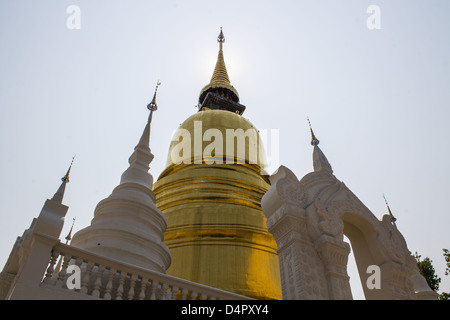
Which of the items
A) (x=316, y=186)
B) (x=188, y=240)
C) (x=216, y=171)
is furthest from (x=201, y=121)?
(x=316, y=186)

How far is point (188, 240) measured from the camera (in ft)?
34.6

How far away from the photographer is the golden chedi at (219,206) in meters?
9.77

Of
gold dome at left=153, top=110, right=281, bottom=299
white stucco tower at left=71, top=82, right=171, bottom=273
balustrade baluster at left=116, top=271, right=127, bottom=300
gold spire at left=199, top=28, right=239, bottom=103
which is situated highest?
gold spire at left=199, top=28, right=239, bottom=103

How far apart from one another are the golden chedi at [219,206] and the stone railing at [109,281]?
432 centimetres

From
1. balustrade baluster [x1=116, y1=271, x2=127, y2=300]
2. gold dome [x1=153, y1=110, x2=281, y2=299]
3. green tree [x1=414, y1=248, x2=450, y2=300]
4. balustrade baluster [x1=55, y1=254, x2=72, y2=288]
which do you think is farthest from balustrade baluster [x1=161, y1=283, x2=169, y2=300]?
green tree [x1=414, y1=248, x2=450, y2=300]

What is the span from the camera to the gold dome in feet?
31.7

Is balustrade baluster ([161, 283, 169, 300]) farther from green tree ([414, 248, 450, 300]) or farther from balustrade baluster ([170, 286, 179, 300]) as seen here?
green tree ([414, 248, 450, 300])

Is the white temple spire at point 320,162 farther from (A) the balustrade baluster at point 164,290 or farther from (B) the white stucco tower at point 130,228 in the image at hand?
(A) the balustrade baluster at point 164,290

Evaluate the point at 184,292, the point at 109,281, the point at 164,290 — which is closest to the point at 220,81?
the point at 184,292

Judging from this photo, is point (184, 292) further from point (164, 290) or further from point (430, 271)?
point (430, 271)

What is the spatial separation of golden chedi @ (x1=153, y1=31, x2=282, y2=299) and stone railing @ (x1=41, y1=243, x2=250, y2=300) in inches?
170
